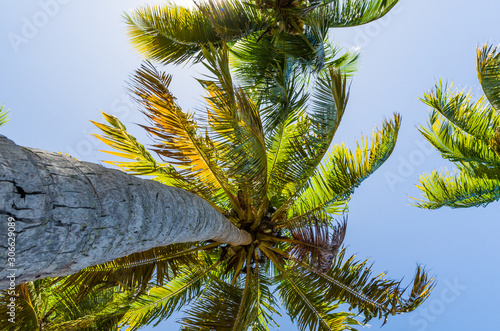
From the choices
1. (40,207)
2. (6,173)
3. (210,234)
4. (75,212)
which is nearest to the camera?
(6,173)

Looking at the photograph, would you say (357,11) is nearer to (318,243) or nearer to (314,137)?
(314,137)

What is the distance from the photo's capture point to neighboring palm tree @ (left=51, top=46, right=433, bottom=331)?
392 cm

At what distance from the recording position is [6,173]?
50.5 inches

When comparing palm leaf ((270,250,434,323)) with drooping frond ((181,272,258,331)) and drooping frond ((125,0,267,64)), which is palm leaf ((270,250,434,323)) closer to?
drooping frond ((181,272,258,331))

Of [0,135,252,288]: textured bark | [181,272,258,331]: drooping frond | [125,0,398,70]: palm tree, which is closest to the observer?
[0,135,252,288]: textured bark

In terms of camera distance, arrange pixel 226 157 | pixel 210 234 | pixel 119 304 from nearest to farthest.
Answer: pixel 210 234 → pixel 226 157 → pixel 119 304

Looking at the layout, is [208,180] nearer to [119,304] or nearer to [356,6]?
[119,304]

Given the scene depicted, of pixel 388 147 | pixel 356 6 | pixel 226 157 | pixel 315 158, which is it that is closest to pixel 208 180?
pixel 226 157

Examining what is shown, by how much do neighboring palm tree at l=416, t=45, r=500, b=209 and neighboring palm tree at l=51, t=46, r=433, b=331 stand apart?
2.33 m

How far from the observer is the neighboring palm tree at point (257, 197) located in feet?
12.8

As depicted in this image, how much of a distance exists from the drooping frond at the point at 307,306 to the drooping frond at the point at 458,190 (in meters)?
3.78

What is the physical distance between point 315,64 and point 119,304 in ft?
16.4

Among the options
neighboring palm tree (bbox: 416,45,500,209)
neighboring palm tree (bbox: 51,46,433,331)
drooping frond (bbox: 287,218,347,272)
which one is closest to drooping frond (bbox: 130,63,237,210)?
neighboring palm tree (bbox: 51,46,433,331)

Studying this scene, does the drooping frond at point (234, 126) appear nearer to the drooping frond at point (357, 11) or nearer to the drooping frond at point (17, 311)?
the drooping frond at point (17, 311)
